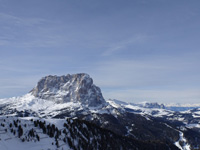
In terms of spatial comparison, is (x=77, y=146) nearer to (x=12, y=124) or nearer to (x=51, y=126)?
(x=51, y=126)

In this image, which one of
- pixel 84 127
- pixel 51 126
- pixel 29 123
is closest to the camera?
pixel 29 123

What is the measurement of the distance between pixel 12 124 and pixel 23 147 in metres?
14.5

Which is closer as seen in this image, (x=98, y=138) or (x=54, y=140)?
(x=54, y=140)

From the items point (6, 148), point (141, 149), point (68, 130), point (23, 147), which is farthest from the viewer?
point (141, 149)

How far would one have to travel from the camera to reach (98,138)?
131 metres

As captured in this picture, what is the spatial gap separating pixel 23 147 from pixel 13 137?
553 centimetres

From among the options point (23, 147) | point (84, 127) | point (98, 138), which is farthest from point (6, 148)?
point (98, 138)

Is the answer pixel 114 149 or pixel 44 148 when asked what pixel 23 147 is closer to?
pixel 44 148

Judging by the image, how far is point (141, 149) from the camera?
197 metres

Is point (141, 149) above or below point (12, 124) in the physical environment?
below

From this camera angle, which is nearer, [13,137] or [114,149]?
[13,137]

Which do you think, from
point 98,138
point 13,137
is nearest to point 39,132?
point 13,137

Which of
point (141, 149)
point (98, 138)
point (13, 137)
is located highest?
point (13, 137)

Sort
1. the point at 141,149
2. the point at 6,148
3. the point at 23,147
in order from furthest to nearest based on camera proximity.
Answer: the point at 141,149, the point at 23,147, the point at 6,148
